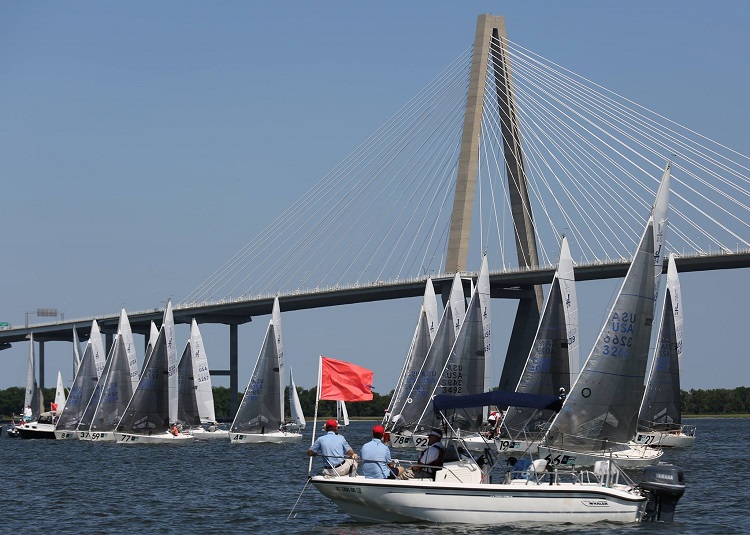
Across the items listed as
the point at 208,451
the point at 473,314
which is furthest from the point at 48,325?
the point at 473,314

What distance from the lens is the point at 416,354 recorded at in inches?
1854

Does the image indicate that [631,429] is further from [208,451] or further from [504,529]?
[208,451]

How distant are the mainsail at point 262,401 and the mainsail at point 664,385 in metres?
13.3

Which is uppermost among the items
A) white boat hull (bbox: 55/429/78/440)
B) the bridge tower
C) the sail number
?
the bridge tower

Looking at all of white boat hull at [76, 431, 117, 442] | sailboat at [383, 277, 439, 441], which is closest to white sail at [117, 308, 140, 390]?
white boat hull at [76, 431, 117, 442]

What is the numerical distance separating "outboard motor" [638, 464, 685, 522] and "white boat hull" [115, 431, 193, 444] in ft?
94.8

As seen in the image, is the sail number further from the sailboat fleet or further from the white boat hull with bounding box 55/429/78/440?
the white boat hull with bounding box 55/429/78/440

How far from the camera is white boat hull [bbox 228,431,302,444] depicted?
46.9m

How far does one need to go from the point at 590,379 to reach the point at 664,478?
3.60 metres

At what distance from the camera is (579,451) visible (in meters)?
23.0

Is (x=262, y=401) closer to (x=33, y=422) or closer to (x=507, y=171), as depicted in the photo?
(x=33, y=422)

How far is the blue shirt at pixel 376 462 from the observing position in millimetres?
19656

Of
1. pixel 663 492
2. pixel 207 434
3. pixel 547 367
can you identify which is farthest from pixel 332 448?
pixel 207 434

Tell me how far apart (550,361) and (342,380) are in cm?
1301
